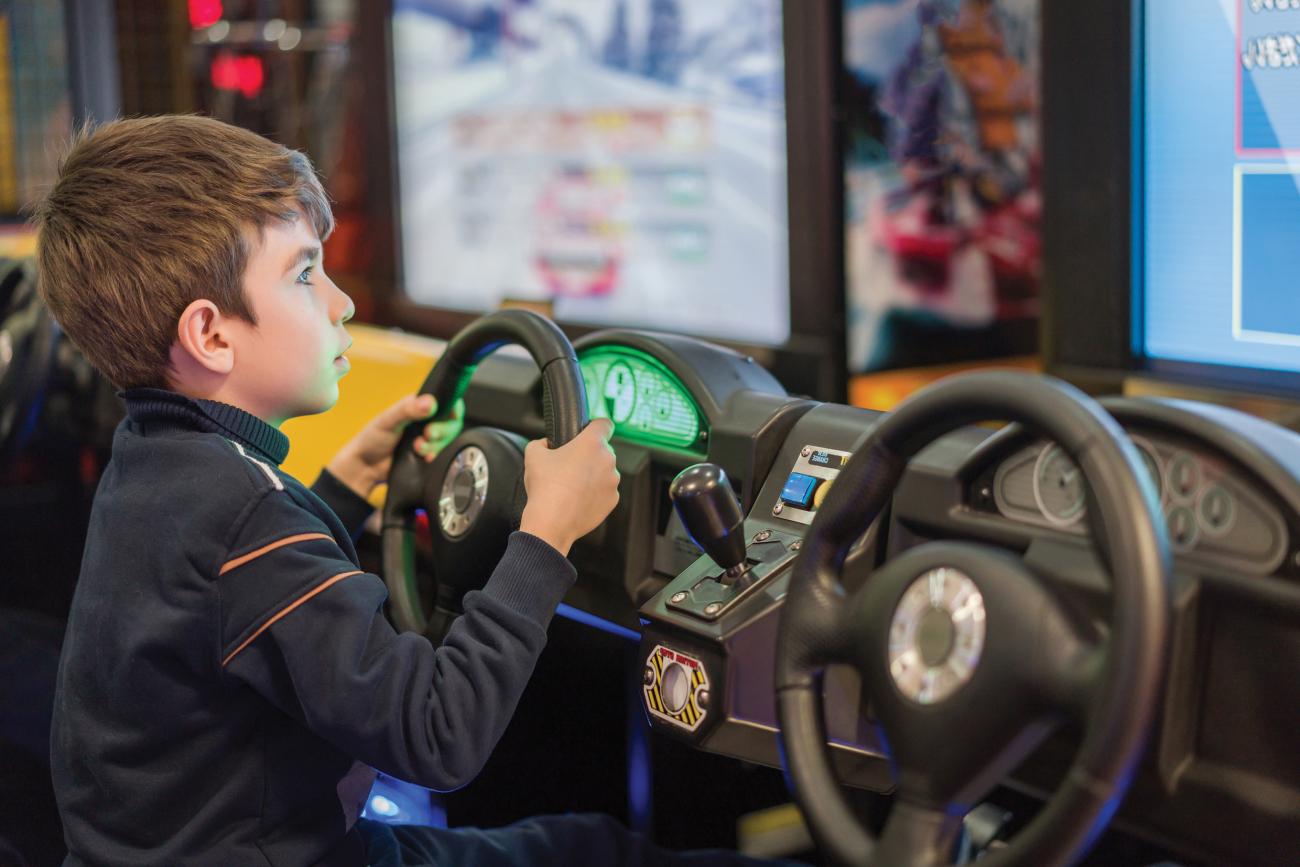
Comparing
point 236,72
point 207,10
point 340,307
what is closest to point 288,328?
point 340,307

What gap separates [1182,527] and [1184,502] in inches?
0.7

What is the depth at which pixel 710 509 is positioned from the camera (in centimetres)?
116

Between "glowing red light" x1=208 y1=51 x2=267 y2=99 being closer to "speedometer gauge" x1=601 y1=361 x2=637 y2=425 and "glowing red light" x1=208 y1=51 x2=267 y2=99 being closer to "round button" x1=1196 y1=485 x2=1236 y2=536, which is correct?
"speedometer gauge" x1=601 y1=361 x2=637 y2=425

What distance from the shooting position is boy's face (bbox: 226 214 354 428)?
1.30 meters

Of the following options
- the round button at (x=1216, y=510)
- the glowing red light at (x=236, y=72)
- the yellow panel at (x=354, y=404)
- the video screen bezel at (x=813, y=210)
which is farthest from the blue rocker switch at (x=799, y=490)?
the glowing red light at (x=236, y=72)

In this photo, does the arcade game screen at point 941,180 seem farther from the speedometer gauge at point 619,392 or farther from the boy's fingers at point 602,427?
the boy's fingers at point 602,427

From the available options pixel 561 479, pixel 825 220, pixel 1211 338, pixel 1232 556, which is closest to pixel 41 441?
pixel 825 220

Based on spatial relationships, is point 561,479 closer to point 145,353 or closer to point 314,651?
point 314,651

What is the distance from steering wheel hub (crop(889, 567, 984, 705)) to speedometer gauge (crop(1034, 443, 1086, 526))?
16 centimetres

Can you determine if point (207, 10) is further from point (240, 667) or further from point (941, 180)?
point (240, 667)

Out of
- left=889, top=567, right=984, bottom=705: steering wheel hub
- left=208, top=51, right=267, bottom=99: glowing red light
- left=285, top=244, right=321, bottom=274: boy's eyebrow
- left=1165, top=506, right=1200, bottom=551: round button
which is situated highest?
left=208, top=51, right=267, bottom=99: glowing red light

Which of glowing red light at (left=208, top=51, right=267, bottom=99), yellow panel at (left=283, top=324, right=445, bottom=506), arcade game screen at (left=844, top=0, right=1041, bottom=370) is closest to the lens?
yellow panel at (left=283, top=324, right=445, bottom=506)

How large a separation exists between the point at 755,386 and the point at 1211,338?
483mm

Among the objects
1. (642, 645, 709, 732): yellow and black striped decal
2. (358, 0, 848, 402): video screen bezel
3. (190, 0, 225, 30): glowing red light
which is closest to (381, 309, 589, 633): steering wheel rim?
(642, 645, 709, 732): yellow and black striped decal
